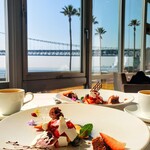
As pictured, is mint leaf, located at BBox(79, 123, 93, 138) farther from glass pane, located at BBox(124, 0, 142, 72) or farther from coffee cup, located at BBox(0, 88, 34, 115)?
glass pane, located at BBox(124, 0, 142, 72)

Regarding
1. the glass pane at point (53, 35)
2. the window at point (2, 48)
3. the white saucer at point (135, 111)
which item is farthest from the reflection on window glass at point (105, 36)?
the white saucer at point (135, 111)

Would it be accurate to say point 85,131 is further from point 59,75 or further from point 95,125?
point 59,75

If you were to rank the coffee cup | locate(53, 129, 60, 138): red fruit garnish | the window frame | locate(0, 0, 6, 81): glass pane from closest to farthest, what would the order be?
locate(53, 129, 60, 138): red fruit garnish
the coffee cup
locate(0, 0, 6, 81): glass pane
the window frame

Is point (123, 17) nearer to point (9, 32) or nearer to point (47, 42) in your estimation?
A: point (47, 42)

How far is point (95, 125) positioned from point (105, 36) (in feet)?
10.3

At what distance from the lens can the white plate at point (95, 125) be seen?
19.7 inches

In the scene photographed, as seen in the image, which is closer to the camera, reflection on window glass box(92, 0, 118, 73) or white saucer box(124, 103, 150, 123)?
white saucer box(124, 103, 150, 123)

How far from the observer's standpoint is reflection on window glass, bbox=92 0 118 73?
3410 millimetres

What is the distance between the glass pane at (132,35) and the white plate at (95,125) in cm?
341

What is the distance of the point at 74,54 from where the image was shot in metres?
3.10

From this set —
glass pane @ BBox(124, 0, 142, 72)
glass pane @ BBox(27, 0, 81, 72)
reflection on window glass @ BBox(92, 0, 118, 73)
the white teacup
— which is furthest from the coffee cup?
glass pane @ BBox(124, 0, 142, 72)

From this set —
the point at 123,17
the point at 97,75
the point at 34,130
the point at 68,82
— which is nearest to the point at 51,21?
the point at 68,82

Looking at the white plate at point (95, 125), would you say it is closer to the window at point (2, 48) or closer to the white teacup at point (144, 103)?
the white teacup at point (144, 103)

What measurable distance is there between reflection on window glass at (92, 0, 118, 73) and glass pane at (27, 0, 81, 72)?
39 centimetres
